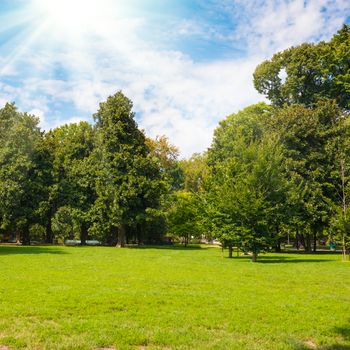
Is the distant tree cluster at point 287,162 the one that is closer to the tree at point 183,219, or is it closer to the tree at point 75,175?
the tree at point 183,219

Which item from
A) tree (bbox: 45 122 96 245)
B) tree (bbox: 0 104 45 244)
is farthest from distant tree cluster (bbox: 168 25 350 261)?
tree (bbox: 0 104 45 244)

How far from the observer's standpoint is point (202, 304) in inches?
452

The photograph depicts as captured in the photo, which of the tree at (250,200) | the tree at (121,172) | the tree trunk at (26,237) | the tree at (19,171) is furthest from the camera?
the tree trunk at (26,237)

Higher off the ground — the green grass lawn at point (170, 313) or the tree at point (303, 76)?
the tree at point (303, 76)

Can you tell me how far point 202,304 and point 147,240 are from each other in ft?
167

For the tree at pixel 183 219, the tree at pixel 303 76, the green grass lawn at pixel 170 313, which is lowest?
the green grass lawn at pixel 170 313

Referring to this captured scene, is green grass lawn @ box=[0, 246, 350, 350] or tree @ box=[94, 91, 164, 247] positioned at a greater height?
tree @ box=[94, 91, 164, 247]

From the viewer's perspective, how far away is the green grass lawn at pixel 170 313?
8047mm

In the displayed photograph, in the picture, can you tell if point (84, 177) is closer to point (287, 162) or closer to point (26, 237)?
point (26, 237)

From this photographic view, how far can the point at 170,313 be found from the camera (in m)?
10.3

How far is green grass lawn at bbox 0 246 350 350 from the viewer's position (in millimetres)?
8047

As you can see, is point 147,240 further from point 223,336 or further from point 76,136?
point 223,336

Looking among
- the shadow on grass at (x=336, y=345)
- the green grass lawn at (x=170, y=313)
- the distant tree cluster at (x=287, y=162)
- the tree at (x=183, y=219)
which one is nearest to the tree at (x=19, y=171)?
the tree at (x=183, y=219)

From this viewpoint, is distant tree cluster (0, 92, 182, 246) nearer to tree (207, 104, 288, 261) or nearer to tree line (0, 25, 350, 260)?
tree line (0, 25, 350, 260)
